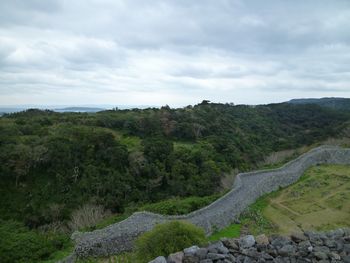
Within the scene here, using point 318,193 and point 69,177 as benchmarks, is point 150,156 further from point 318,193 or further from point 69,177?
point 318,193

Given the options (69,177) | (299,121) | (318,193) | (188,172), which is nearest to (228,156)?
(188,172)

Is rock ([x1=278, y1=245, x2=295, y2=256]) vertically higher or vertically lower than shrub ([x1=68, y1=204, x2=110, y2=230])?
higher

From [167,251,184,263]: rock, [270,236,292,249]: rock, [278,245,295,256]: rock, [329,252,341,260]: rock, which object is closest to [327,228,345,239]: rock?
[329,252,341,260]: rock

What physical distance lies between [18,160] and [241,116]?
4423cm

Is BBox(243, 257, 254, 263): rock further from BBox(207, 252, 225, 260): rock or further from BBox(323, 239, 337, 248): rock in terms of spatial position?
BBox(323, 239, 337, 248): rock

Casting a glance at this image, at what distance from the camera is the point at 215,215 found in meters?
17.8

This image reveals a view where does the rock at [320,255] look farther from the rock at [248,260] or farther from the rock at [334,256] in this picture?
the rock at [248,260]

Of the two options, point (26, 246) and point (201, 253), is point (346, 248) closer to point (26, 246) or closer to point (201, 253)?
point (201, 253)

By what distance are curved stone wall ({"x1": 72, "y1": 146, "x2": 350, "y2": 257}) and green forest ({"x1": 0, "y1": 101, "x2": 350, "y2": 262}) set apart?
1.85 m

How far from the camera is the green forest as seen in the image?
23.3 meters

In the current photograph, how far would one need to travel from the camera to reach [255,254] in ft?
18.0

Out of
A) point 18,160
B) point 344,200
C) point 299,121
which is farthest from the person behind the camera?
point 299,121

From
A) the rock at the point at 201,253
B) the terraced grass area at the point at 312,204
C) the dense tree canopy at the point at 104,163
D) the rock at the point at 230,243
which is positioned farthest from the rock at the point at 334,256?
the dense tree canopy at the point at 104,163

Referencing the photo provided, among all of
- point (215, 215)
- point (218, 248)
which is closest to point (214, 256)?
point (218, 248)
